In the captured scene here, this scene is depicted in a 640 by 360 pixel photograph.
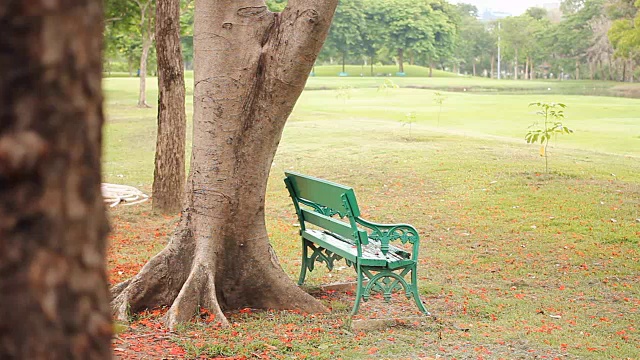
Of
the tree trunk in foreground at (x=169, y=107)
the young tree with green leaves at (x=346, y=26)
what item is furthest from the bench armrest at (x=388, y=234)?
the young tree with green leaves at (x=346, y=26)

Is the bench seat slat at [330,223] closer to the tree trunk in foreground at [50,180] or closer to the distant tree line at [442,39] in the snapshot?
the tree trunk in foreground at [50,180]

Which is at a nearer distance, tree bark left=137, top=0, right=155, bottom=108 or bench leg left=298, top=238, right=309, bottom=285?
bench leg left=298, top=238, right=309, bottom=285

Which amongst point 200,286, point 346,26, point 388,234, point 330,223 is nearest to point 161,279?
point 200,286

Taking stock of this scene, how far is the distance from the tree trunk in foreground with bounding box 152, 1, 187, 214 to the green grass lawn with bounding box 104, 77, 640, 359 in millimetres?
589

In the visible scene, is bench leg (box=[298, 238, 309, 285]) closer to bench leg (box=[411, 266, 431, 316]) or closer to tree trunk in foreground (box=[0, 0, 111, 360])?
bench leg (box=[411, 266, 431, 316])

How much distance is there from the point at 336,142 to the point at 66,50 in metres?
21.2

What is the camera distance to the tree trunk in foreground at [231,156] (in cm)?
643

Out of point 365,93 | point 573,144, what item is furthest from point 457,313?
point 365,93

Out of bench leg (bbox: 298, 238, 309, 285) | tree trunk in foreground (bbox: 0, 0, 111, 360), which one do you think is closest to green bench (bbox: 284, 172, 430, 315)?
bench leg (bbox: 298, 238, 309, 285)

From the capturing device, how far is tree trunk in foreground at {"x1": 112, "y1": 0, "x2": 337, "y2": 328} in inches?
253

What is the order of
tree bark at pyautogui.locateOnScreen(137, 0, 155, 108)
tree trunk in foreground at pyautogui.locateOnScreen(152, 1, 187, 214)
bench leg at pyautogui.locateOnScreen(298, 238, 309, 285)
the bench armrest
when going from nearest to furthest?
the bench armrest
bench leg at pyautogui.locateOnScreen(298, 238, 309, 285)
tree trunk in foreground at pyautogui.locateOnScreen(152, 1, 187, 214)
tree bark at pyautogui.locateOnScreen(137, 0, 155, 108)

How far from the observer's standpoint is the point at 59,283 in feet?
5.68

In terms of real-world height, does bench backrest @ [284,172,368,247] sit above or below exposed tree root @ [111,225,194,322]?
above

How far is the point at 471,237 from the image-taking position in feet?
35.3
